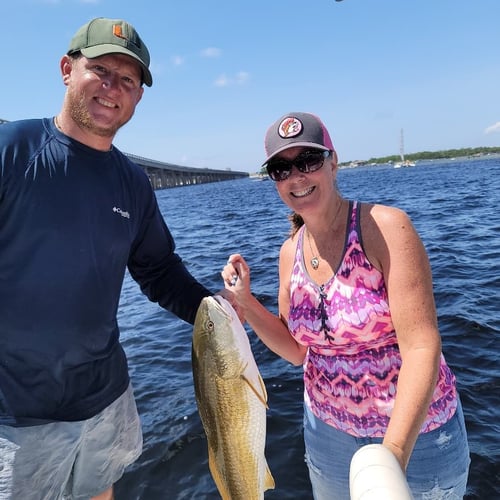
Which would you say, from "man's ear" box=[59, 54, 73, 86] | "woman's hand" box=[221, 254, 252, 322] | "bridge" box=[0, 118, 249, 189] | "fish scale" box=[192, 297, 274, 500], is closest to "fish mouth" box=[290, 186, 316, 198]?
"woman's hand" box=[221, 254, 252, 322]

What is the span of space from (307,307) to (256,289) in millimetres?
7678

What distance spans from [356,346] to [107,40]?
268 centimetres

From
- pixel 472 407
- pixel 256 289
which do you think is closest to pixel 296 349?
pixel 472 407

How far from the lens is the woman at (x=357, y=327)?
2.32m

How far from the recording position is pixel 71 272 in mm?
2795

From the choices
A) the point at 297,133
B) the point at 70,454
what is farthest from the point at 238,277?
the point at 70,454

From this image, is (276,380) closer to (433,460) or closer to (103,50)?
(433,460)

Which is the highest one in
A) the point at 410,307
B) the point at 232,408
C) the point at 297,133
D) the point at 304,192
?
the point at 297,133

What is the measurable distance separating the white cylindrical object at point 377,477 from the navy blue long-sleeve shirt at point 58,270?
6.87 ft

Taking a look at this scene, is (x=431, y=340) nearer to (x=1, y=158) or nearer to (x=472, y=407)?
(x=1, y=158)

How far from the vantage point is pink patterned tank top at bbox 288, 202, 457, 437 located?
2.48m

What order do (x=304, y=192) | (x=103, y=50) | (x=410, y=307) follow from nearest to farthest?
(x=410, y=307), (x=304, y=192), (x=103, y=50)

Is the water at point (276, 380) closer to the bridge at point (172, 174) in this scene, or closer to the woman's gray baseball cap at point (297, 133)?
the woman's gray baseball cap at point (297, 133)

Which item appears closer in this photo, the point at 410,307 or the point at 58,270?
the point at 410,307
